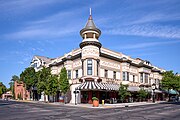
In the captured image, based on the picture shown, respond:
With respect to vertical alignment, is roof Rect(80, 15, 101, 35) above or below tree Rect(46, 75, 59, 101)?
above

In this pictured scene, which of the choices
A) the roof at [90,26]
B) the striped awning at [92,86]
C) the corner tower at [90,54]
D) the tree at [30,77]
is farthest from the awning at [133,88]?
the tree at [30,77]

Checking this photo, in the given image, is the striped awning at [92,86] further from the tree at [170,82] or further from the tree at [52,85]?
the tree at [170,82]

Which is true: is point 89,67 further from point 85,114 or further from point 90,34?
point 85,114

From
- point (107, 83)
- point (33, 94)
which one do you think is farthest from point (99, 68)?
point (33, 94)

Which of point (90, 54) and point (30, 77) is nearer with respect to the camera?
point (90, 54)

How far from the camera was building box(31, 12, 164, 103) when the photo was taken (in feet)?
141

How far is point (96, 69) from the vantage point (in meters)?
43.7

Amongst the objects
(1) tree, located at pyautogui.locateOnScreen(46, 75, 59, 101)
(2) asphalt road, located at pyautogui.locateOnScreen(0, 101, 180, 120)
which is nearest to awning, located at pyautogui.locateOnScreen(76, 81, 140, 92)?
(1) tree, located at pyautogui.locateOnScreen(46, 75, 59, 101)

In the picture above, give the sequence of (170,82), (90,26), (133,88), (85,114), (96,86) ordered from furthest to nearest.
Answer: (170,82) → (133,88) → (90,26) → (96,86) → (85,114)

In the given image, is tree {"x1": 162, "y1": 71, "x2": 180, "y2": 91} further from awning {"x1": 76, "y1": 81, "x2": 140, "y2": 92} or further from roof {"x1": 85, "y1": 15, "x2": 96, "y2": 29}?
roof {"x1": 85, "y1": 15, "x2": 96, "y2": 29}

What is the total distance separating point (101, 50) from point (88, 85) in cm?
957

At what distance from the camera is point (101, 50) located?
46.9 m

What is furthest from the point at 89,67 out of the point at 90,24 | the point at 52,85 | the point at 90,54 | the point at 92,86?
the point at 52,85

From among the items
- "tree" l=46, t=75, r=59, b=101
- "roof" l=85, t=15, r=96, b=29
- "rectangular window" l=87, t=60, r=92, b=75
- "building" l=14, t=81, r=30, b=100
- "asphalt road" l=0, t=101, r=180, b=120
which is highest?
"roof" l=85, t=15, r=96, b=29
